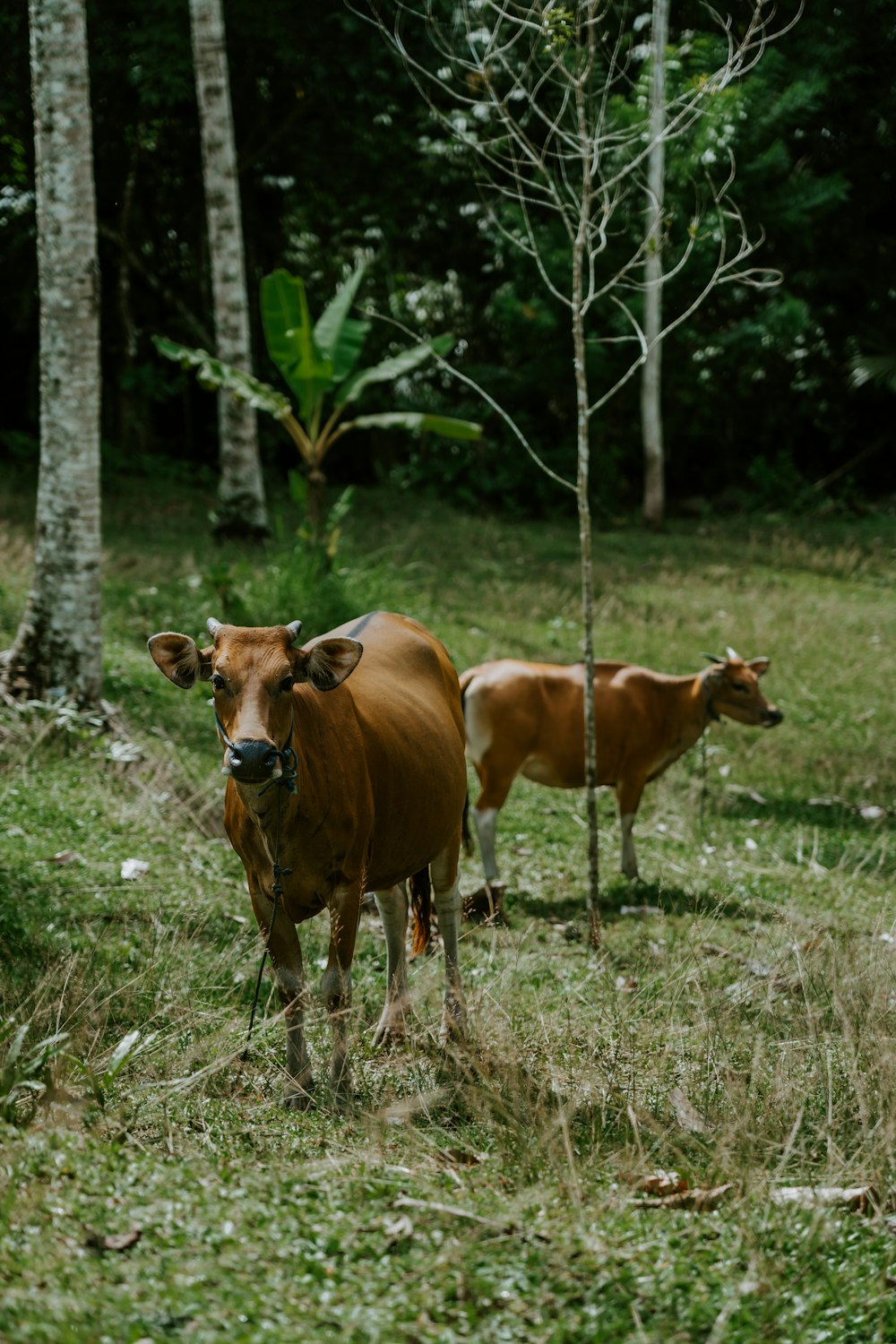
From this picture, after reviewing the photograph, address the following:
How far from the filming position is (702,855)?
895 centimetres

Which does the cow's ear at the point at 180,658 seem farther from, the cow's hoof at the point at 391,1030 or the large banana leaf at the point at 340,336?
the large banana leaf at the point at 340,336

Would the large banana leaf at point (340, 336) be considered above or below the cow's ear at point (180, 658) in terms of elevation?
above

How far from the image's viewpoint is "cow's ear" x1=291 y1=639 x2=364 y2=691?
470 centimetres

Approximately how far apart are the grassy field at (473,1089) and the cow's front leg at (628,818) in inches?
9.2

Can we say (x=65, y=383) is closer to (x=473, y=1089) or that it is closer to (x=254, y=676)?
(x=254, y=676)

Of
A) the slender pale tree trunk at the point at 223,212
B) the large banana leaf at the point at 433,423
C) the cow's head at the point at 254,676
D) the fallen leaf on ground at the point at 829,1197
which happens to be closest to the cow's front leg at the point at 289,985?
the cow's head at the point at 254,676

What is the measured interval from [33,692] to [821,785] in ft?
19.3

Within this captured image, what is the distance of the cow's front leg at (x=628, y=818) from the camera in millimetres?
8531

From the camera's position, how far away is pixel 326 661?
474cm

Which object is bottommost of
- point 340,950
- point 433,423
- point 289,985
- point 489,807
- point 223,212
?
point 489,807

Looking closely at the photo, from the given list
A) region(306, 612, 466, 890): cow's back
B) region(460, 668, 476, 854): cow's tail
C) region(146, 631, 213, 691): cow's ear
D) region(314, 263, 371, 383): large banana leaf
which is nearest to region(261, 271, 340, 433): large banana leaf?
region(314, 263, 371, 383): large banana leaf

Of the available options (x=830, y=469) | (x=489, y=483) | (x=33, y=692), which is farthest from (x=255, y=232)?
(x=33, y=692)

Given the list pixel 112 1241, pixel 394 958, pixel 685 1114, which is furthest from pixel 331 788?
pixel 112 1241

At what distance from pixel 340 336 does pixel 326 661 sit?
9.48 metres
